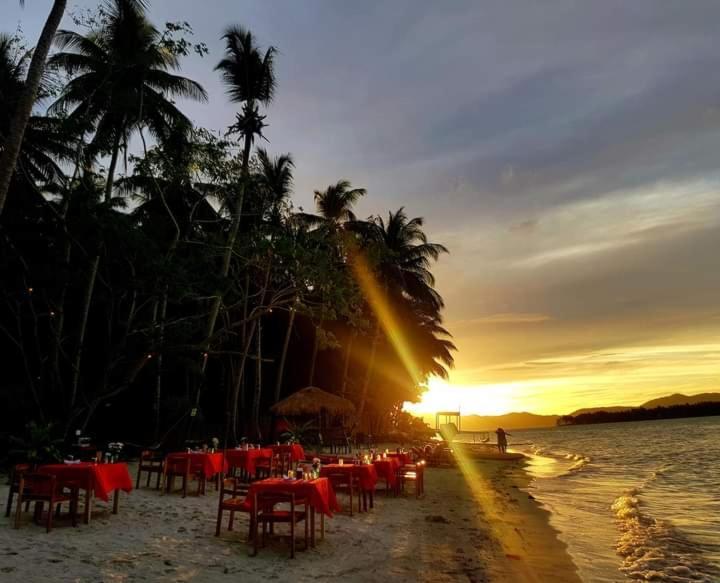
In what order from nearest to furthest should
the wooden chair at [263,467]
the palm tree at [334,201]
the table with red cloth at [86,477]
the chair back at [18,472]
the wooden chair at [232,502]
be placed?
the wooden chair at [232,502]
the chair back at [18,472]
the table with red cloth at [86,477]
the wooden chair at [263,467]
the palm tree at [334,201]

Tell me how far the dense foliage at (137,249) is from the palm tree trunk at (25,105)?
278cm

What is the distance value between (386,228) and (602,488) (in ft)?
59.7

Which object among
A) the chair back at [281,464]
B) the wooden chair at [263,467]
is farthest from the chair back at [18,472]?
the chair back at [281,464]

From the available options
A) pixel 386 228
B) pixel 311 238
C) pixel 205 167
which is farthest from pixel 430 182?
pixel 386 228

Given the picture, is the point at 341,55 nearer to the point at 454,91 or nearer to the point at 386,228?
the point at 454,91

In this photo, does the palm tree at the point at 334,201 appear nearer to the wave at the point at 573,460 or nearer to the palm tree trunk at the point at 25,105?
the wave at the point at 573,460

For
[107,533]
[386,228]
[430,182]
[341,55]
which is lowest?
[107,533]

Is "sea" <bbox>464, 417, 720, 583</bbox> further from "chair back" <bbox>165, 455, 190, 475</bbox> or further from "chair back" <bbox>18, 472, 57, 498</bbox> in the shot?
"chair back" <bbox>165, 455, 190, 475</bbox>

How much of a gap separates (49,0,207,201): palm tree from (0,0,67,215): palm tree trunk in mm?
3262

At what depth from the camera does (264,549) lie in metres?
5.57

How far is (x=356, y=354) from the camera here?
1200 inches

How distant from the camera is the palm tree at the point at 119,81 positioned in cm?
1299

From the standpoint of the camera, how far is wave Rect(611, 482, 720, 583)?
19.6ft

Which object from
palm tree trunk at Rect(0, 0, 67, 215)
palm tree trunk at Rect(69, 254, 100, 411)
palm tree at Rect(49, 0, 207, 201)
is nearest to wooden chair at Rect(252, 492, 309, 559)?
palm tree trunk at Rect(0, 0, 67, 215)
